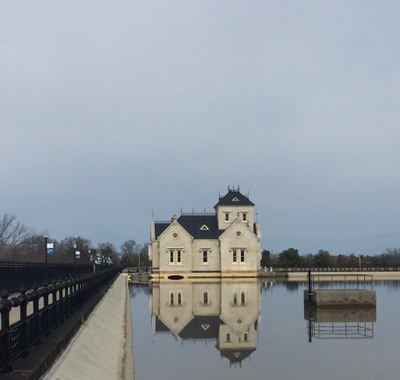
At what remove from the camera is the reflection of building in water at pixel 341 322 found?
90.2ft

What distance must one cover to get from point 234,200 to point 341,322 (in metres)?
57.5

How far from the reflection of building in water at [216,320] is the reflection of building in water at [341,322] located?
3375 millimetres

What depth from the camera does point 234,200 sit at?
3546 inches

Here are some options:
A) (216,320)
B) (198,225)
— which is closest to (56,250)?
(198,225)

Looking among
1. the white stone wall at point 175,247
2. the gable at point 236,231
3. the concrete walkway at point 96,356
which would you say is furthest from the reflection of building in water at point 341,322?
the white stone wall at point 175,247

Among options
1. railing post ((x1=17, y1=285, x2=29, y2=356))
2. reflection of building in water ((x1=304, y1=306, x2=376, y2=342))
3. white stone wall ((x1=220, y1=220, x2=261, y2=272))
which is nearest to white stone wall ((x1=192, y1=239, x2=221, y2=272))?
white stone wall ((x1=220, y1=220, x2=261, y2=272))

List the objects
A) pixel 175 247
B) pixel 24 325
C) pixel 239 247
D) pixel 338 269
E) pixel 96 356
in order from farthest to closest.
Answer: pixel 338 269
pixel 239 247
pixel 175 247
pixel 96 356
pixel 24 325

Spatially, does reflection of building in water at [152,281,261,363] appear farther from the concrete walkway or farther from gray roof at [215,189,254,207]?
gray roof at [215,189,254,207]

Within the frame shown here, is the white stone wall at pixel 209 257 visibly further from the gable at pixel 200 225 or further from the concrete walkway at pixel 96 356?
the concrete walkway at pixel 96 356

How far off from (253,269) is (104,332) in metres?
68.1

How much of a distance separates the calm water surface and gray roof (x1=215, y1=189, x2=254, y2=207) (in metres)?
50.0

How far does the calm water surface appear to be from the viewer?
18.9 m

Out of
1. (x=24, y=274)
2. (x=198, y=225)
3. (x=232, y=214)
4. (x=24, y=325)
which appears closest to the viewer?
(x=24, y=325)

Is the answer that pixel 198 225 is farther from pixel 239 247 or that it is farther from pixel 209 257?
pixel 239 247
